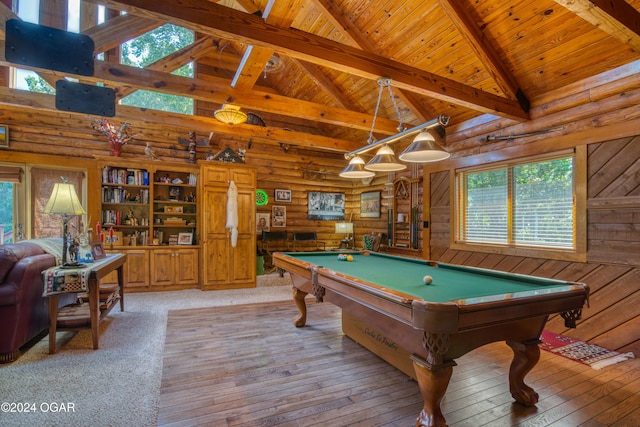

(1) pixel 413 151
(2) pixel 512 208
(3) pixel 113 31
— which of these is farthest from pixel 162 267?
(2) pixel 512 208

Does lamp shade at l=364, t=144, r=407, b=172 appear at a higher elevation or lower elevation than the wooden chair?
higher

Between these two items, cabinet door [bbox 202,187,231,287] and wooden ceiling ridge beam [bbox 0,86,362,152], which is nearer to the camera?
wooden ceiling ridge beam [bbox 0,86,362,152]

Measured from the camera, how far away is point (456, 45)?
384 cm

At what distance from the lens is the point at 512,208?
4.10 m

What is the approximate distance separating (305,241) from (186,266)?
284 centimetres

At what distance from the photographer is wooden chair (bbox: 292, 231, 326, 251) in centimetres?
730

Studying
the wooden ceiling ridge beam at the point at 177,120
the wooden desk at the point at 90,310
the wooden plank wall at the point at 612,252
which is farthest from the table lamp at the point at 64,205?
the wooden plank wall at the point at 612,252

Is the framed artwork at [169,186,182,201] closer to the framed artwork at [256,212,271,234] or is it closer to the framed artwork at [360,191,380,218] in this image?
the framed artwork at [256,212,271,234]

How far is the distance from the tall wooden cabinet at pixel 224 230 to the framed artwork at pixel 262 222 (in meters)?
1.08

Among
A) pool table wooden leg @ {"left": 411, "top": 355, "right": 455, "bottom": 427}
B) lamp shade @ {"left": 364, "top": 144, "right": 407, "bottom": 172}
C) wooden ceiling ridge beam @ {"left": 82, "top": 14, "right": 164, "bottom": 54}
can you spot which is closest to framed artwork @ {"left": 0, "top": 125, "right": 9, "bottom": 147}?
wooden ceiling ridge beam @ {"left": 82, "top": 14, "right": 164, "bottom": 54}

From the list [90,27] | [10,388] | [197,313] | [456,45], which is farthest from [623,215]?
[90,27]

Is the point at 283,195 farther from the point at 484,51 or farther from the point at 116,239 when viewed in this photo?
the point at 484,51

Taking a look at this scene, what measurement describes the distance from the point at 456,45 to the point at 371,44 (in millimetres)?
1246

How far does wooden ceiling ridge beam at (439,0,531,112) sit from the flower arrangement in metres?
5.46
